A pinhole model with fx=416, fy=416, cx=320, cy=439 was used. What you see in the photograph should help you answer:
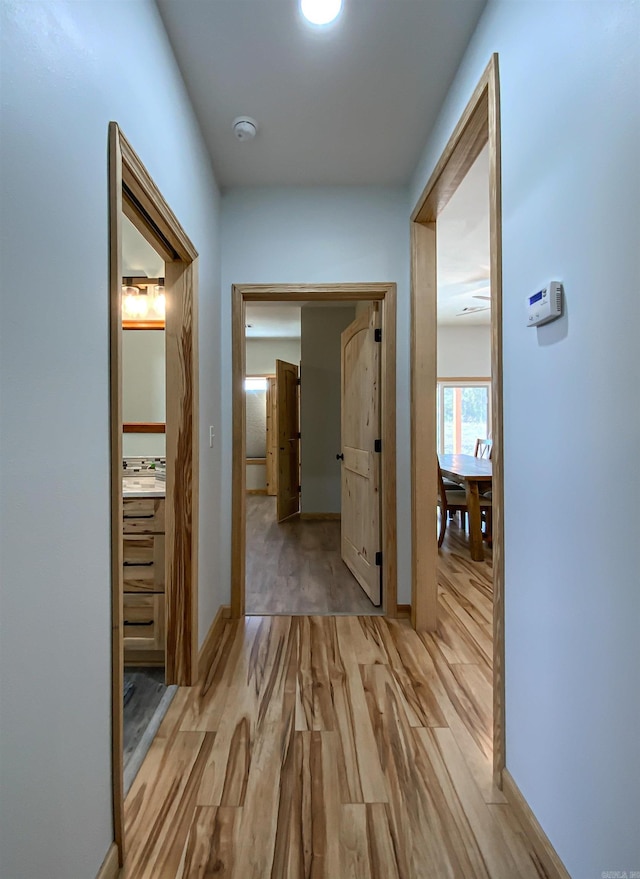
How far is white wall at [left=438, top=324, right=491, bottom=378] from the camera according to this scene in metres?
6.93

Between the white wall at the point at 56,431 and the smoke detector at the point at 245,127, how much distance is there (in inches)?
32.7

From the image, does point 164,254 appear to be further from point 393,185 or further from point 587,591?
→ point 587,591

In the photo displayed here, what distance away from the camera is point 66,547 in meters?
0.88

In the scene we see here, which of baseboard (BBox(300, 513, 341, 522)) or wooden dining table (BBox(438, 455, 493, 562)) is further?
baseboard (BBox(300, 513, 341, 522))

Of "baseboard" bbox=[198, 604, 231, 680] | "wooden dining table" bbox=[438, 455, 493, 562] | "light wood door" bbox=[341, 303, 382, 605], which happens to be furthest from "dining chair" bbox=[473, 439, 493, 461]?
"baseboard" bbox=[198, 604, 231, 680]

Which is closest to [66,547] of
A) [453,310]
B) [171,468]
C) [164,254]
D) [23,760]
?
[23,760]

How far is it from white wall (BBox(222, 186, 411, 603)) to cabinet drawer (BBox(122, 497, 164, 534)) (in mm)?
589

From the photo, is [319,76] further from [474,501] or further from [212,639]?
[474,501]

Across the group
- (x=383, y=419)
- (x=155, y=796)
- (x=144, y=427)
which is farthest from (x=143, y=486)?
(x=383, y=419)

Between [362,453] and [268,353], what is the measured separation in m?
4.47

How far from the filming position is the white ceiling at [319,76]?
4.78 feet

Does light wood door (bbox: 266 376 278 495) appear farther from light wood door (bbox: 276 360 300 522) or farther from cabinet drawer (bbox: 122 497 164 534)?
cabinet drawer (bbox: 122 497 164 534)

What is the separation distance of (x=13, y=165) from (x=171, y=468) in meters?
1.30

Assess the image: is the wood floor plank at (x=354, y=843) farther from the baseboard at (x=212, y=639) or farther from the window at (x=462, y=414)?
the window at (x=462, y=414)
